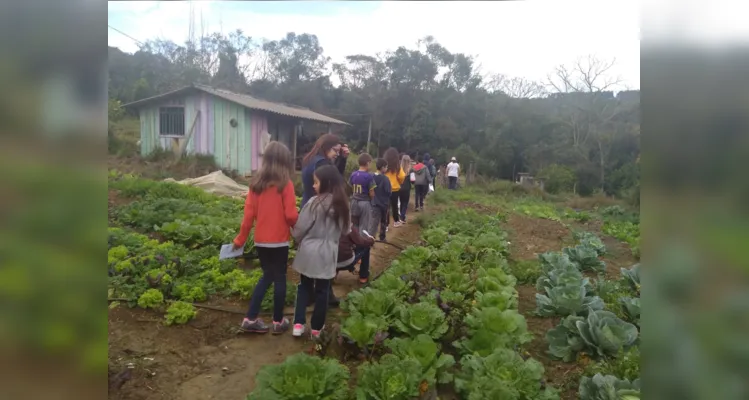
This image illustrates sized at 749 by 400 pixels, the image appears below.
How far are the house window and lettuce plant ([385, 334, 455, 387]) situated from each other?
15.7 metres

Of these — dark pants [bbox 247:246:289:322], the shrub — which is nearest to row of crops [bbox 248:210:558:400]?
Answer: dark pants [bbox 247:246:289:322]

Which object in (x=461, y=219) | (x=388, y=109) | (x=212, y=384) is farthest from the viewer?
(x=388, y=109)

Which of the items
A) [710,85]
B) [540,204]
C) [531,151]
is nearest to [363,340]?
[710,85]

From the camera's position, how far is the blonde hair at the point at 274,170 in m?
3.69

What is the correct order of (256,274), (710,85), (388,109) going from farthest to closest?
1. (388,109)
2. (256,274)
3. (710,85)

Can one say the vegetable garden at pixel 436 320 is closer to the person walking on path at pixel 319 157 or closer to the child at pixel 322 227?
the child at pixel 322 227

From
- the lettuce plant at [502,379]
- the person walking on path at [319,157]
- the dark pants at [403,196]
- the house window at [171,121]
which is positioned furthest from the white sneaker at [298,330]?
the house window at [171,121]

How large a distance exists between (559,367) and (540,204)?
1248 centimetres

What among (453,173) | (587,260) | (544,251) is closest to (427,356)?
(587,260)

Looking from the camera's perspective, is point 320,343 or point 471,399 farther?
point 320,343

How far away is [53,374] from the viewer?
775 millimetres

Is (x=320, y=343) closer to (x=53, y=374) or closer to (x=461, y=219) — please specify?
(x=53, y=374)

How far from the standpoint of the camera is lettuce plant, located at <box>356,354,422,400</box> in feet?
9.06

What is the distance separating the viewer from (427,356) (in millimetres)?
3201
